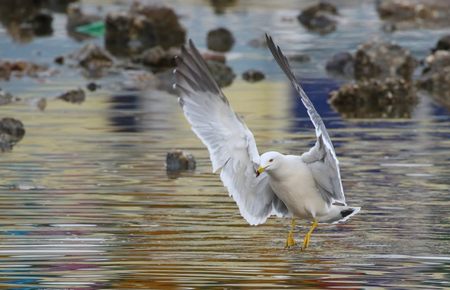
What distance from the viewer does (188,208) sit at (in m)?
12.9

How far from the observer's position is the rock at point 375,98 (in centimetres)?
2062

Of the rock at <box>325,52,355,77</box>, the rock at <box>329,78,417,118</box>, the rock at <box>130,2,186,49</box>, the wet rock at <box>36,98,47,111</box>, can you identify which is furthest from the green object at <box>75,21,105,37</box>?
the rock at <box>329,78,417,118</box>

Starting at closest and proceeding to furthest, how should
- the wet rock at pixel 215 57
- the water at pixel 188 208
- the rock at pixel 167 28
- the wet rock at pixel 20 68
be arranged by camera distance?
the water at pixel 188 208, the wet rock at pixel 20 68, the wet rock at pixel 215 57, the rock at pixel 167 28

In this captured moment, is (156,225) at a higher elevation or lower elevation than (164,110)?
higher

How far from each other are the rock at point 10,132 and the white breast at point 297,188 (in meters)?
5.89

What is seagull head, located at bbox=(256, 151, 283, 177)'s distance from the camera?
36.5 ft

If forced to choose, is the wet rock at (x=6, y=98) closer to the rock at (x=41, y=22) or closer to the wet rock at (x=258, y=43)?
the wet rock at (x=258, y=43)

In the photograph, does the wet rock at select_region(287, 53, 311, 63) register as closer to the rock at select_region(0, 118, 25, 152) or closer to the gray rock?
the gray rock

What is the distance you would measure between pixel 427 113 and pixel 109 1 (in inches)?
859

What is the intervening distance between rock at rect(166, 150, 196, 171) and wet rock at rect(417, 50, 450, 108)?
22.0ft

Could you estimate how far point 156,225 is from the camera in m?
12.1

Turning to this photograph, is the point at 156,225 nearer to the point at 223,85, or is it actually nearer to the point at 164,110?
the point at 164,110

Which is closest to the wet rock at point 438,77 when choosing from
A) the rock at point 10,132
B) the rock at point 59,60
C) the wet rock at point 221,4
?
the rock at point 59,60

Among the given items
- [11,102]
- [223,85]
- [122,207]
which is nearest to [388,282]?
[122,207]
